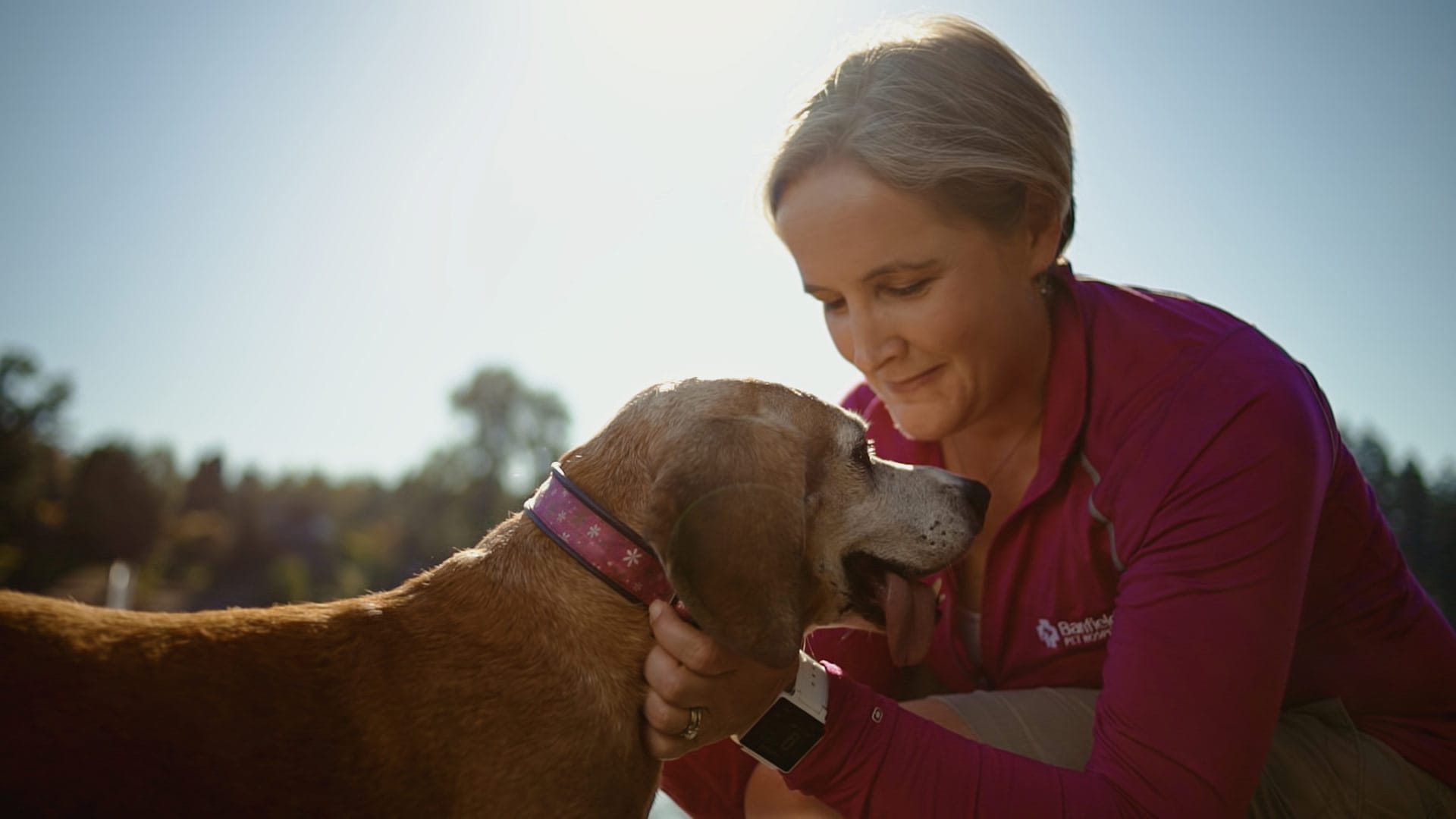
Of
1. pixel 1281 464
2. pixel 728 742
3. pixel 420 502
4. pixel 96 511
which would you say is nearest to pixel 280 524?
pixel 420 502

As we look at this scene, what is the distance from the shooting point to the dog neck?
2.16 metres

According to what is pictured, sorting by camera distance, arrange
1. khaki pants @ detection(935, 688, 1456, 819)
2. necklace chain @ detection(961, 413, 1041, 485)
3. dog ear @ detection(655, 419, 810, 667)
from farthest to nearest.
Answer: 1. necklace chain @ detection(961, 413, 1041, 485)
2. khaki pants @ detection(935, 688, 1456, 819)
3. dog ear @ detection(655, 419, 810, 667)

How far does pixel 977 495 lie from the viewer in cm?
276

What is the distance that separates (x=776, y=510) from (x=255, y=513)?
86.6 feet

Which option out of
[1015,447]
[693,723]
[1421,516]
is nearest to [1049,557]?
[1015,447]

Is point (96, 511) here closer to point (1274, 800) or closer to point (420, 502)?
point (420, 502)

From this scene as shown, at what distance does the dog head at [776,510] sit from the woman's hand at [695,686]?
0.14 meters

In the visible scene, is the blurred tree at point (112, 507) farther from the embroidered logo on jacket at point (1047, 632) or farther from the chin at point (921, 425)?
the embroidered logo on jacket at point (1047, 632)

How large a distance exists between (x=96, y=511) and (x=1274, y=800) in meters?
19.1

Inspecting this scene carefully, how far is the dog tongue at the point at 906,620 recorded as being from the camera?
2502 millimetres

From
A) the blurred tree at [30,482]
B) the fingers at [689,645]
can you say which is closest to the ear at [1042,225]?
the fingers at [689,645]

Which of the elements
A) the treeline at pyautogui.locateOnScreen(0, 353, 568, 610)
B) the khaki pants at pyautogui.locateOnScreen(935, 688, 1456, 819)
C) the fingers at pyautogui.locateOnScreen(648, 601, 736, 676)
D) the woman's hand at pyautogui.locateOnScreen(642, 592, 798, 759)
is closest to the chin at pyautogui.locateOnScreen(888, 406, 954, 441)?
the khaki pants at pyautogui.locateOnScreen(935, 688, 1456, 819)

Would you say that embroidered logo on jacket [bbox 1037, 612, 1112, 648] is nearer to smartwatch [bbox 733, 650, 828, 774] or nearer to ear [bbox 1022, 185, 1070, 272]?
smartwatch [bbox 733, 650, 828, 774]

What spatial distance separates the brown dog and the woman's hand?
7cm
